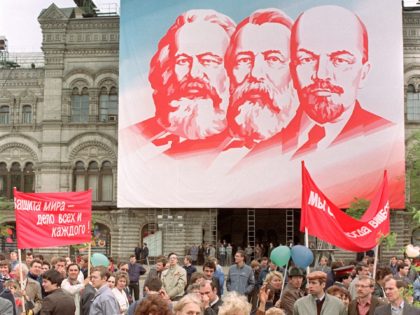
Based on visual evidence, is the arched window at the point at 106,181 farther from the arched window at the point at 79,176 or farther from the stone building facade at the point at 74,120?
the arched window at the point at 79,176

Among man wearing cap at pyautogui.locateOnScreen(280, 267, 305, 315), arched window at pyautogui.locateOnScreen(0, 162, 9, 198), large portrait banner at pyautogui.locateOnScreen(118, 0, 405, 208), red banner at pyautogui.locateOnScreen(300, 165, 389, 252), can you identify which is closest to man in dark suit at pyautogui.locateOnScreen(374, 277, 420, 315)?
man wearing cap at pyautogui.locateOnScreen(280, 267, 305, 315)

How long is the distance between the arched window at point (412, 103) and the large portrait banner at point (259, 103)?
297 cm

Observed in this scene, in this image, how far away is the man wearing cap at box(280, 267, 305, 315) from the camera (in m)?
10.6

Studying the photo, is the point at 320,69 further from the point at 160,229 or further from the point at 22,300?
the point at 22,300

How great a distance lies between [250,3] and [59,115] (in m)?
11.8

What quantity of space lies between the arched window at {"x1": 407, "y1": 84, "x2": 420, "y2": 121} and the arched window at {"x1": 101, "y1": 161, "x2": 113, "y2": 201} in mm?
15888

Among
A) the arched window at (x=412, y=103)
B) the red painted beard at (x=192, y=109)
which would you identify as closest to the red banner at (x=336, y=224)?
the red painted beard at (x=192, y=109)

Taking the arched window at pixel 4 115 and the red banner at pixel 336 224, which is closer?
the red banner at pixel 336 224

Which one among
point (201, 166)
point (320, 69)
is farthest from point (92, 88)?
point (320, 69)

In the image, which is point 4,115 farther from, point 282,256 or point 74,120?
point 282,256

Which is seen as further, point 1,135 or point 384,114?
point 1,135

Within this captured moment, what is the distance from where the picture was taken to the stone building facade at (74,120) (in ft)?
127

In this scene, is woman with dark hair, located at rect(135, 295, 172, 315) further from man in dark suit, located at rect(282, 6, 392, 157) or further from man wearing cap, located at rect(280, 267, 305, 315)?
man in dark suit, located at rect(282, 6, 392, 157)

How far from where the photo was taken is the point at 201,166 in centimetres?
3619
